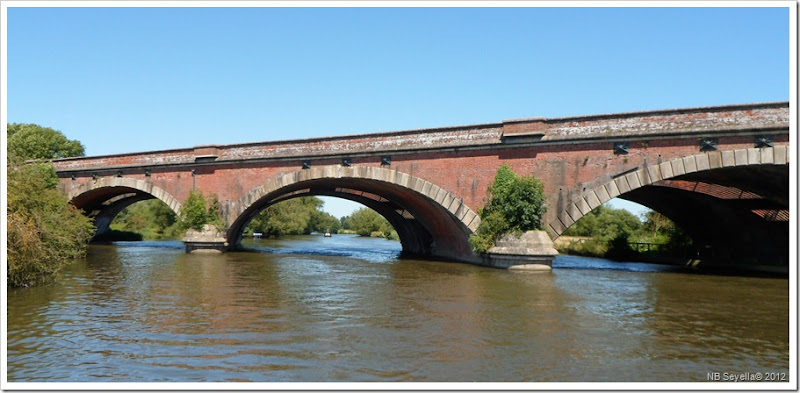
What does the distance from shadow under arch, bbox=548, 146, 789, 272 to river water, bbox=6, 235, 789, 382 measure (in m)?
3.90

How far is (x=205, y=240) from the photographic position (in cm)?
2877

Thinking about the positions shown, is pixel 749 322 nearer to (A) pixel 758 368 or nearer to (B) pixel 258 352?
(A) pixel 758 368

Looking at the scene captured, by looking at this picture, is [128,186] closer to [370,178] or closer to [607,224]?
[370,178]

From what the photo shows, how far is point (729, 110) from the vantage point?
62.4 feet

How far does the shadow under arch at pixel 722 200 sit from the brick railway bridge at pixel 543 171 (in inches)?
2.0

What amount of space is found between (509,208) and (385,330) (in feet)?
38.8

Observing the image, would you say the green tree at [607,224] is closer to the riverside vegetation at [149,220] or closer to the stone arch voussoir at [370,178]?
the riverside vegetation at [149,220]

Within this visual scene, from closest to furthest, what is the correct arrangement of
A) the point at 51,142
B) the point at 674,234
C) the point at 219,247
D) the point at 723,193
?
the point at 723,193, the point at 219,247, the point at 674,234, the point at 51,142

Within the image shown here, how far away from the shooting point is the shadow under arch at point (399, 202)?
23859 millimetres

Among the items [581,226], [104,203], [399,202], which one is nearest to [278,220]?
[104,203]

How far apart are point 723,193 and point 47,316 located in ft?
86.4

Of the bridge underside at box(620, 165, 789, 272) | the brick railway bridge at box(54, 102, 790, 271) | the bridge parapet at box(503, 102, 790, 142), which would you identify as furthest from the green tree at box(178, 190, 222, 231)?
the bridge underside at box(620, 165, 789, 272)

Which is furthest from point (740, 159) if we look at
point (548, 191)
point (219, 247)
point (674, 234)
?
point (219, 247)

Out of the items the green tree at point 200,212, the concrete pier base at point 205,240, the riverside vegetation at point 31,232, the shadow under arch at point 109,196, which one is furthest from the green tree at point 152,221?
the riverside vegetation at point 31,232
